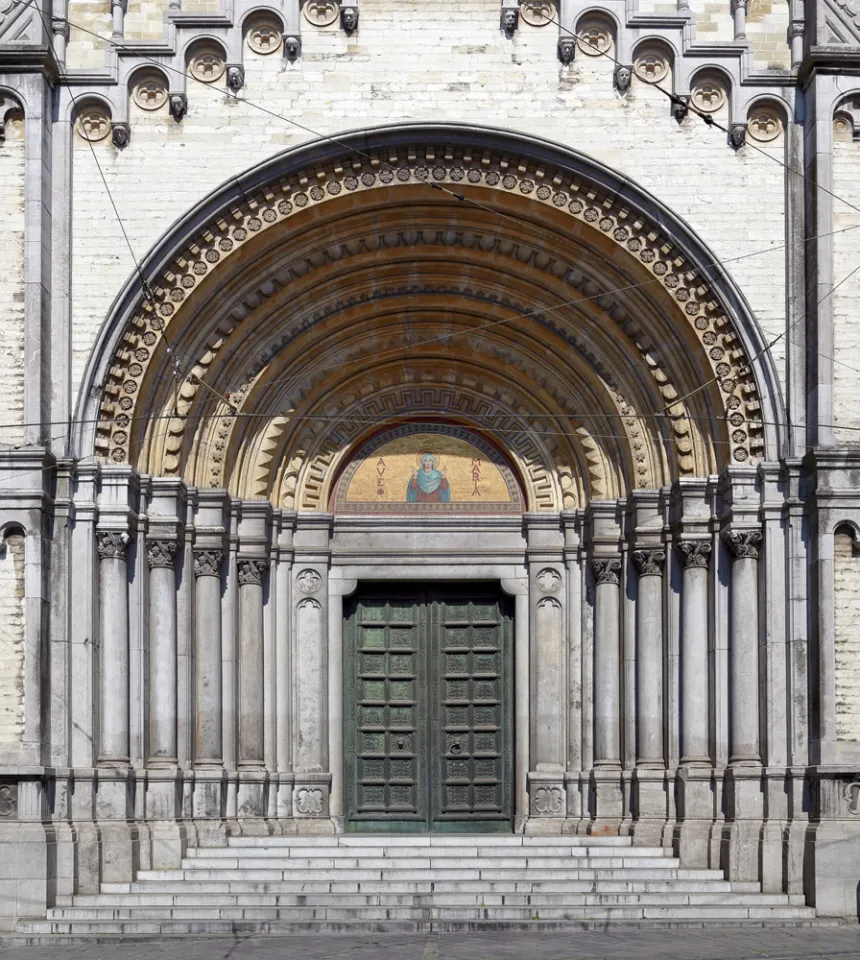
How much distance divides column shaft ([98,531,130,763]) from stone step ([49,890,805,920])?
1.65 meters

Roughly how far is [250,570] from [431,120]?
5.50 meters

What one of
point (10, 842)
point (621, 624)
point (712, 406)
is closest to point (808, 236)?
point (712, 406)

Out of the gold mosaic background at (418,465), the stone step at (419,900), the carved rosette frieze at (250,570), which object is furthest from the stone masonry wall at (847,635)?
the carved rosette frieze at (250,570)

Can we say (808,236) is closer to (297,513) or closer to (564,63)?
(564,63)

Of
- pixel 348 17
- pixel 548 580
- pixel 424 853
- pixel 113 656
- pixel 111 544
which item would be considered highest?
pixel 348 17

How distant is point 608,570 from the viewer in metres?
21.9

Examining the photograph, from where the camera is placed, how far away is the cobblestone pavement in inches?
657

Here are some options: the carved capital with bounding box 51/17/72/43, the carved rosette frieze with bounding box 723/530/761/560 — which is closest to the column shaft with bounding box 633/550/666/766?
the carved rosette frieze with bounding box 723/530/761/560

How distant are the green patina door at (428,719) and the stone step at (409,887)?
273 cm

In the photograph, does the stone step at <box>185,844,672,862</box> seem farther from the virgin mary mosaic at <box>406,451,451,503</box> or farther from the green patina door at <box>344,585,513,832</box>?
the virgin mary mosaic at <box>406,451,451,503</box>

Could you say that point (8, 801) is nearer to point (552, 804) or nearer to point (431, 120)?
A: point (552, 804)

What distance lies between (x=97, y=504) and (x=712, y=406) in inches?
265

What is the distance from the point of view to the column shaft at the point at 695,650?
68.0 feet

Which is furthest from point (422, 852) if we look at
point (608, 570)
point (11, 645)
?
point (11, 645)
